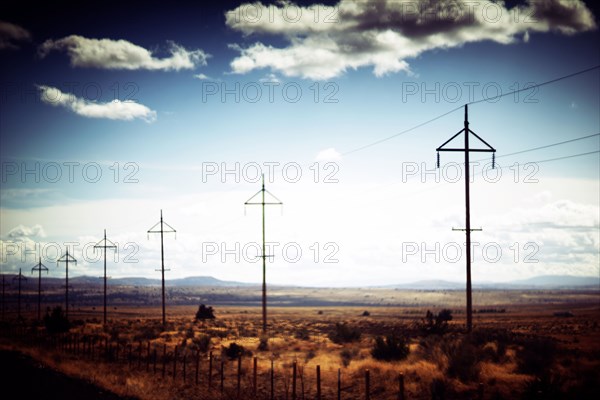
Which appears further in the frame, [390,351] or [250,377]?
[390,351]

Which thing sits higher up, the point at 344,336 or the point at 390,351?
the point at 390,351

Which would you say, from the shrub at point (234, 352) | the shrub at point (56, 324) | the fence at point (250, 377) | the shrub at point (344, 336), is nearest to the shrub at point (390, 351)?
the fence at point (250, 377)

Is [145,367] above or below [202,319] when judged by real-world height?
above

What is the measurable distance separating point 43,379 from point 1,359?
11191 millimetres

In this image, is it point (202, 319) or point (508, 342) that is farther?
point (202, 319)

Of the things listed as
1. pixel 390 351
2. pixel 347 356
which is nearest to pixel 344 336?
pixel 347 356

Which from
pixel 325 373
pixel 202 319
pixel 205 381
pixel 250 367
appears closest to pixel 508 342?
pixel 325 373

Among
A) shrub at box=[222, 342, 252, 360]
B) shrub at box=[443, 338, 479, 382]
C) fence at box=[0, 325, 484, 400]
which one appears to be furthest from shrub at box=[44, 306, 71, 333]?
shrub at box=[443, 338, 479, 382]

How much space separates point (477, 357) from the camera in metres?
23.1

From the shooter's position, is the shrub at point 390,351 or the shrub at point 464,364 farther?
the shrub at point 390,351

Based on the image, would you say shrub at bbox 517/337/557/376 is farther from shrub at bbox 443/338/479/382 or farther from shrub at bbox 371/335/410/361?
shrub at bbox 371/335/410/361

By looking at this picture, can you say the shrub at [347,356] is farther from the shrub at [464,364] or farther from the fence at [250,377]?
the shrub at [464,364]

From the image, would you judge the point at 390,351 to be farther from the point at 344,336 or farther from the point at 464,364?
the point at 344,336

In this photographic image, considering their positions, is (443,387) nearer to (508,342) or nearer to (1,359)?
(508,342)
